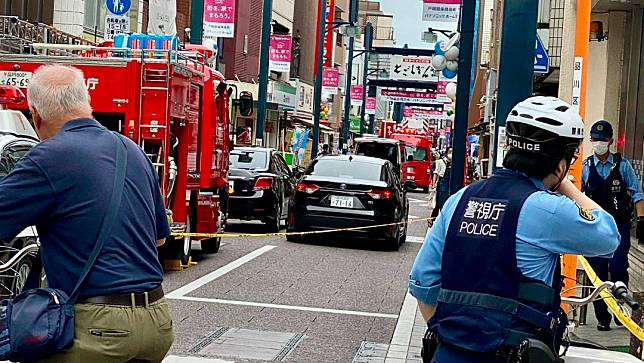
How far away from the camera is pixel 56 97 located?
400 centimetres

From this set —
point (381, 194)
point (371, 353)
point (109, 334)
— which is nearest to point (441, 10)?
point (381, 194)

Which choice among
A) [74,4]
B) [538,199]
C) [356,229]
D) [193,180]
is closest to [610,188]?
[193,180]

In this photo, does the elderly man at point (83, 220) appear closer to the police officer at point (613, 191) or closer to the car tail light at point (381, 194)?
the police officer at point (613, 191)

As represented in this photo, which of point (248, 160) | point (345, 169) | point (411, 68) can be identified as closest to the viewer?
point (345, 169)

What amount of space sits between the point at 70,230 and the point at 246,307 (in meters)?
7.63

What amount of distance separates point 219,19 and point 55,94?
24153 mm

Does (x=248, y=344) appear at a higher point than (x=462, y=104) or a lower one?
lower

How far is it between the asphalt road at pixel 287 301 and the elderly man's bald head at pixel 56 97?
15.6ft

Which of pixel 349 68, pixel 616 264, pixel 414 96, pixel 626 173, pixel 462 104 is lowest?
pixel 616 264

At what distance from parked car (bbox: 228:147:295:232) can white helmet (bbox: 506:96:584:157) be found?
16.0 meters

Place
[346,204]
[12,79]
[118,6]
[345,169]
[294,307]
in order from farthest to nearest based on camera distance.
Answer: [118,6] → [345,169] → [346,204] → [12,79] → [294,307]

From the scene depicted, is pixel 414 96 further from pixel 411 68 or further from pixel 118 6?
pixel 118 6

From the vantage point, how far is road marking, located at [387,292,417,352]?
985 cm

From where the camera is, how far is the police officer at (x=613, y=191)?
10250mm
